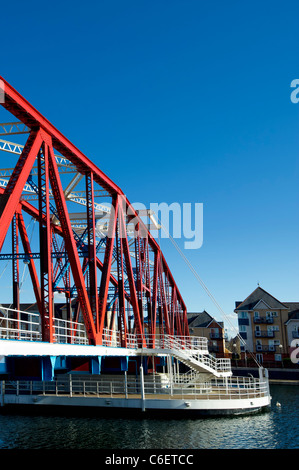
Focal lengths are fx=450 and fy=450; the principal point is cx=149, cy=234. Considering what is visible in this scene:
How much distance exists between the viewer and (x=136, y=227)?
43531 mm

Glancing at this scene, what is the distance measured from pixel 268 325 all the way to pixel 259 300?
15.0 feet

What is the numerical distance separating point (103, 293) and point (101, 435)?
27.9 ft

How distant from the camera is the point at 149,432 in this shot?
27734 mm

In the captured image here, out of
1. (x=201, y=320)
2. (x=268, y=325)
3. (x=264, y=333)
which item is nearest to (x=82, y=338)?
(x=264, y=333)

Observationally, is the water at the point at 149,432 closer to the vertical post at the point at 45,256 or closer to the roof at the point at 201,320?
the vertical post at the point at 45,256

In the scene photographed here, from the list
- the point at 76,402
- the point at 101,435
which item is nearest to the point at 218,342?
the point at 76,402

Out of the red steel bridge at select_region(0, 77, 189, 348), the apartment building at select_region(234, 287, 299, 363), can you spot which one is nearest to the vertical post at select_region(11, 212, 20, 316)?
the red steel bridge at select_region(0, 77, 189, 348)

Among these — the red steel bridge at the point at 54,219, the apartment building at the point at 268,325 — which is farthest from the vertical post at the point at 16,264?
the apartment building at the point at 268,325

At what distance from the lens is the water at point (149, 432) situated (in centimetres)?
2488

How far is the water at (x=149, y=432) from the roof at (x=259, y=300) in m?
44.7

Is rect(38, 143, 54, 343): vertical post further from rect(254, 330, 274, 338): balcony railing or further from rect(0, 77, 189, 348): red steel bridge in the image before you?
rect(254, 330, 274, 338): balcony railing

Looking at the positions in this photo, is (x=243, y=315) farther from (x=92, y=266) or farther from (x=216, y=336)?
(x=92, y=266)

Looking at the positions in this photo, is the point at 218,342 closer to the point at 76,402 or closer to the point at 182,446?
the point at 76,402

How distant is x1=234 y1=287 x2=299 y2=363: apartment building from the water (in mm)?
41618
